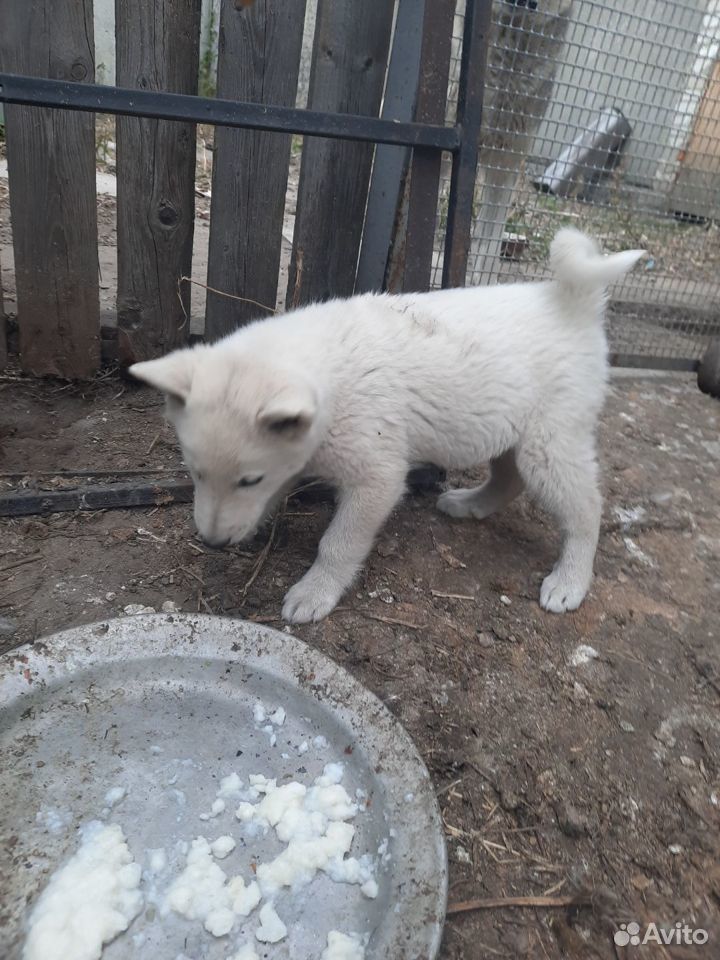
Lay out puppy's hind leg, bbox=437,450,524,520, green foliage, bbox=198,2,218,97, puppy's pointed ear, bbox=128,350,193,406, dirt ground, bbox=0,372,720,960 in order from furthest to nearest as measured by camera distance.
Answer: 1. green foliage, bbox=198,2,218,97
2. puppy's hind leg, bbox=437,450,524,520
3. puppy's pointed ear, bbox=128,350,193,406
4. dirt ground, bbox=0,372,720,960

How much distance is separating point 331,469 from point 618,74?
3.90 metres

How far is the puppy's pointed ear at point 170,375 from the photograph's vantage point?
228 cm

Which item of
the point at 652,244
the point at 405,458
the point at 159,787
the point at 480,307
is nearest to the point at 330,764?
the point at 159,787

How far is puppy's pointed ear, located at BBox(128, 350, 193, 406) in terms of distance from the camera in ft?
7.48

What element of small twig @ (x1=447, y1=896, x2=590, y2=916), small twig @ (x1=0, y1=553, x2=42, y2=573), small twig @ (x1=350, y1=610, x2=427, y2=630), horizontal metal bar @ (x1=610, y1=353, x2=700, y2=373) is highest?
horizontal metal bar @ (x1=610, y1=353, x2=700, y2=373)

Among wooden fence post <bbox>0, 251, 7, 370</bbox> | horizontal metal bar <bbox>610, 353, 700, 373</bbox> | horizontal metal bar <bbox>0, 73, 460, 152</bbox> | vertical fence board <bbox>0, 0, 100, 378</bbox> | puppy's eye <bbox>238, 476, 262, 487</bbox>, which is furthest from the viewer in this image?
horizontal metal bar <bbox>610, 353, 700, 373</bbox>

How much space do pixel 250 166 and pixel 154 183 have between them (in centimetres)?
52

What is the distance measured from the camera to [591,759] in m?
2.35

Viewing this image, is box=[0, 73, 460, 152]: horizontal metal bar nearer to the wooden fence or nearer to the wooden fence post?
the wooden fence

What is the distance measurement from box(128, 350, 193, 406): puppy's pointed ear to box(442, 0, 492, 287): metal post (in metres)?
1.65

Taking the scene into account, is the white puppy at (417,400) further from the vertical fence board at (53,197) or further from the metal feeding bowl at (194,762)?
the vertical fence board at (53,197)

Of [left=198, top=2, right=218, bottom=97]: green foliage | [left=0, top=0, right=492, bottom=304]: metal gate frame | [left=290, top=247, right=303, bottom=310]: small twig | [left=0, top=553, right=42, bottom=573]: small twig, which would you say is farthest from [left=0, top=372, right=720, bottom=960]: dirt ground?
[left=198, top=2, right=218, bottom=97]: green foliage

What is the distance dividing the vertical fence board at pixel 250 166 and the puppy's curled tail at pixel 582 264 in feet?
5.22

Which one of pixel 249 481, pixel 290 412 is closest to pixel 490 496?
pixel 249 481
